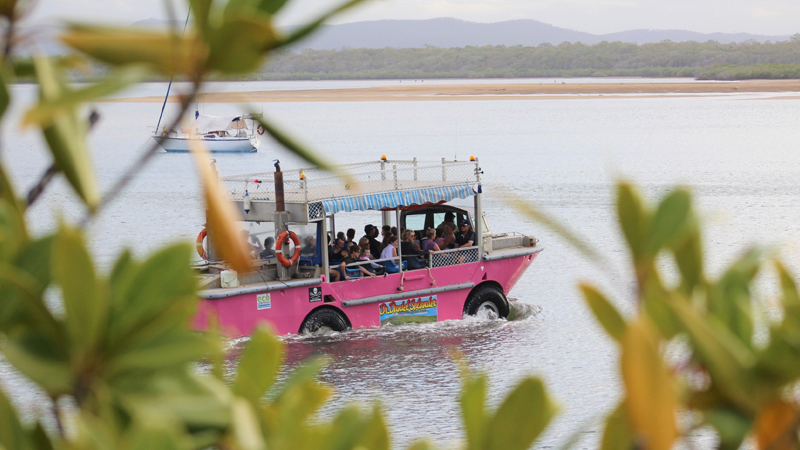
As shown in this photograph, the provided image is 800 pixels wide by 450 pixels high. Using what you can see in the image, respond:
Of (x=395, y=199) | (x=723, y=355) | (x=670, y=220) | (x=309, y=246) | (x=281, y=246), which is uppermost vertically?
(x=670, y=220)

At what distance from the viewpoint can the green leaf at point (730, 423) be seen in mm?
1037

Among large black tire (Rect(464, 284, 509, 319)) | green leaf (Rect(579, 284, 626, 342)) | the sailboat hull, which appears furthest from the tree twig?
the sailboat hull

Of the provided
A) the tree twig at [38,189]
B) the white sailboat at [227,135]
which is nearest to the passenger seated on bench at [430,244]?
the tree twig at [38,189]

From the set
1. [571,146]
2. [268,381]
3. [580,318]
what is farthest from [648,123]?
[268,381]

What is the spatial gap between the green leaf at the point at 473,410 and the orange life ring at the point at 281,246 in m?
12.4

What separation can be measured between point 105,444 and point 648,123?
342 feet

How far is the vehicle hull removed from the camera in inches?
507

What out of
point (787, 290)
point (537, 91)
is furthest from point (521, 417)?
point (537, 91)

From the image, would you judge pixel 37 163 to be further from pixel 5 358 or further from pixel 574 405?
pixel 5 358

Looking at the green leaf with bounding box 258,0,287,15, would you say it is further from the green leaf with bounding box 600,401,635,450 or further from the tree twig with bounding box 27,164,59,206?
the green leaf with bounding box 600,401,635,450

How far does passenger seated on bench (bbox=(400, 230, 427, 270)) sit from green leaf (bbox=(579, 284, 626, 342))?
13504 millimetres

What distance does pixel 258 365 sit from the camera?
1.16 meters

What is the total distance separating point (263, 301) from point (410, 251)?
8.59 ft

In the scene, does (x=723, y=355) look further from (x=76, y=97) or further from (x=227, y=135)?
(x=227, y=135)
